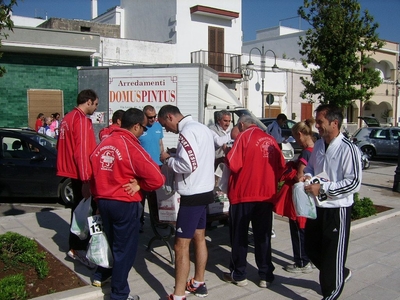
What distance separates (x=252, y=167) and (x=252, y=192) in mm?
262

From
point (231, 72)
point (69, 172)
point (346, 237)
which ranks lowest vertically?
point (346, 237)

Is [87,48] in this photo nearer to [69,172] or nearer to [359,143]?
[359,143]

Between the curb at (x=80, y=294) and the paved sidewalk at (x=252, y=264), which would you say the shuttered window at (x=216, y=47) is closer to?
the paved sidewalk at (x=252, y=264)

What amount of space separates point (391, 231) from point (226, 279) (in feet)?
11.8

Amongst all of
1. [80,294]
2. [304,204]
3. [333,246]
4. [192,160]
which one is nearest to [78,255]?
[80,294]

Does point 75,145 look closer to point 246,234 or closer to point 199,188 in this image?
point 199,188

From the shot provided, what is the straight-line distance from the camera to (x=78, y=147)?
4.90 m

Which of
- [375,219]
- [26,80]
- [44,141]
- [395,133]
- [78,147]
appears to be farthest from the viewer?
[26,80]

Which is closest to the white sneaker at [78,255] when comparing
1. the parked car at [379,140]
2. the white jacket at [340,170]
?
the white jacket at [340,170]

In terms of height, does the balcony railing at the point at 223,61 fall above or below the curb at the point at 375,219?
above

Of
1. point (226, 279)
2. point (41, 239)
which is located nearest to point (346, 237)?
point (226, 279)

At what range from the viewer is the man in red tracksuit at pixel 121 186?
3.84m

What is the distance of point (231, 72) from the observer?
26562 millimetres

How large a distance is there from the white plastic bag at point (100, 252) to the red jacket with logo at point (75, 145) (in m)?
0.89
